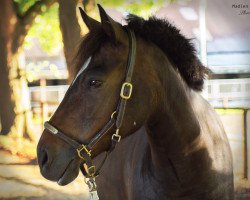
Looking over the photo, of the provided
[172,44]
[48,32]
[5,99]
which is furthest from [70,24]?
[172,44]

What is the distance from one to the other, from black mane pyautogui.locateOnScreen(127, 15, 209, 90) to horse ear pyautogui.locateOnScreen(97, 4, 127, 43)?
0.38 feet

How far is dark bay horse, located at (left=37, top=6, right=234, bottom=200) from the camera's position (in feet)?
4.99

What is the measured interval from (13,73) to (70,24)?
608mm

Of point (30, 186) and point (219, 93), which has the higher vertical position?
point (219, 93)

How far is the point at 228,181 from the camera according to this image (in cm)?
194

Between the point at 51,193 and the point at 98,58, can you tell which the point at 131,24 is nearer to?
the point at 98,58

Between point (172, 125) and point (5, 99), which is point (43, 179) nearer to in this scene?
point (5, 99)

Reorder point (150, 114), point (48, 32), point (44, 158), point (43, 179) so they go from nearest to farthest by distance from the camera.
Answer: point (44, 158)
point (150, 114)
point (48, 32)
point (43, 179)

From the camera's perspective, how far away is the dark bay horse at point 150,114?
1521 millimetres

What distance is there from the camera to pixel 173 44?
170 cm

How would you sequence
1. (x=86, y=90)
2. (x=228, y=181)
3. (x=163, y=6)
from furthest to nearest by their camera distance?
1. (x=163, y=6)
2. (x=228, y=181)
3. (x=86, y=90)

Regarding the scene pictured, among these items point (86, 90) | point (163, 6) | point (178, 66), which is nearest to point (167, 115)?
point (178, 66)

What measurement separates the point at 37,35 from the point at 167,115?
6.07ft

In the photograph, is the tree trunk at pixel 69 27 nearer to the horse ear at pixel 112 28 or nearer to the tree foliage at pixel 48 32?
the tree foliage at pixel 48 32
